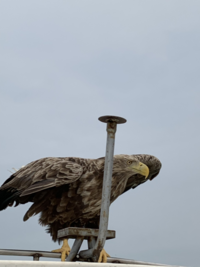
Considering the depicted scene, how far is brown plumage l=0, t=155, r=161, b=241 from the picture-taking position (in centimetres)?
586

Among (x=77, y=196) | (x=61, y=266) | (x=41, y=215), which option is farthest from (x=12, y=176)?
(x=61, y=266)

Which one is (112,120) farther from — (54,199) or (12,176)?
(12,176)

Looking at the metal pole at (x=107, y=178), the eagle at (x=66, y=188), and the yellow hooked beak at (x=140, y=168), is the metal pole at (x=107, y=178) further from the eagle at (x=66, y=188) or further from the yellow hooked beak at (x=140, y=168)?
the yellow hooked beak at (x=140, y=168)

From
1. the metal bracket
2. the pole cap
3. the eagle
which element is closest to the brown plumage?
the eagle

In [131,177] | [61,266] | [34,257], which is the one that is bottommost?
[34,257]

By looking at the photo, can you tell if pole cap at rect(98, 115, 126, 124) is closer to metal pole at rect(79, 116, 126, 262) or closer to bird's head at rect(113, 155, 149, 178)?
metal pole at rect(79, 116, 126, 262)

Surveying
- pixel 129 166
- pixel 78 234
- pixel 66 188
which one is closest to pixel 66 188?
pixel 66 188

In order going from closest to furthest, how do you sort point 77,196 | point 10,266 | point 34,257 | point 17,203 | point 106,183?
point 10,266 < point 106,183 < point 34,257 < point 77,196 < point 17,203

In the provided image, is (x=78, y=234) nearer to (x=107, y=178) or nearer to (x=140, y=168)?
(x=107, y=178)

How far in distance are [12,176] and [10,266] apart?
4533 mm

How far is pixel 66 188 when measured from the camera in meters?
6.00

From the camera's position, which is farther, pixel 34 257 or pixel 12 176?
pixel 12 176

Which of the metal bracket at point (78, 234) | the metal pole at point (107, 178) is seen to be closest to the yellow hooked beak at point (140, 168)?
the metal bracket at point (78, 234)

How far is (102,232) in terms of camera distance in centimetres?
357
